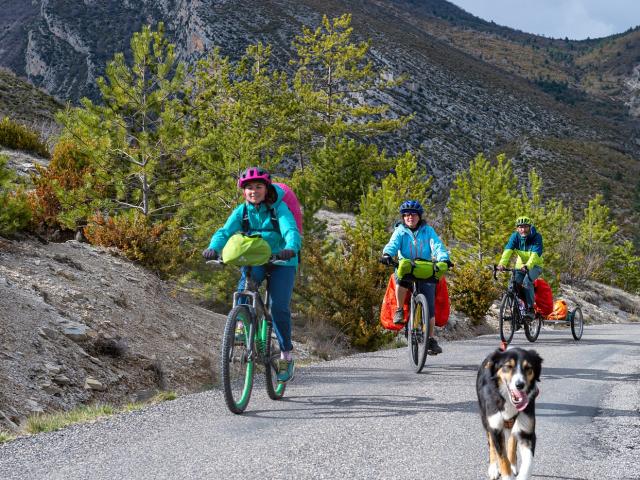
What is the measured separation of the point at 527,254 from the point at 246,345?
364 inches

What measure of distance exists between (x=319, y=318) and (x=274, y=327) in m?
7.78

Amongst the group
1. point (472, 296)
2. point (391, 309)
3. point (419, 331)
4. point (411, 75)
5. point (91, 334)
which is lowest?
point (472, 296)

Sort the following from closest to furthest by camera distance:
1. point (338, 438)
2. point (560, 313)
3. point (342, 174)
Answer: point (338, 438)
point (560, 313)
point (342, 174)

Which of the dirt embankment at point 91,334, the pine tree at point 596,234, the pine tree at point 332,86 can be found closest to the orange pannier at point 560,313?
the dirt embankment at point 91,334

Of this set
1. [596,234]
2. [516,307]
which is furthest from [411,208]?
[596,234]

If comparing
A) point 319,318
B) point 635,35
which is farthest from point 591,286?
point 635,35

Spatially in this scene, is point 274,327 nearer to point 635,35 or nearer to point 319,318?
point 319,318

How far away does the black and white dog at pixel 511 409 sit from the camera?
3555 millimetres

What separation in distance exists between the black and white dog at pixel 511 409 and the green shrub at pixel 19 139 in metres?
22.7

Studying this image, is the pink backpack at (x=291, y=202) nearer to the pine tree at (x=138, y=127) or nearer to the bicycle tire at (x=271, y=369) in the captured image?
the bicycle tire at (x=271, y=369)

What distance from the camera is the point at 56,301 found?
27.4 ft

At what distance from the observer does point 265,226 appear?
19.4ft

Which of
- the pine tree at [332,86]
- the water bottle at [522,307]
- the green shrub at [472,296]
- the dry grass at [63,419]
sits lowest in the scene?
the green shrub at [472,296]

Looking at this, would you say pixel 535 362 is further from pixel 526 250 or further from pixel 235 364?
pixel 526 250
